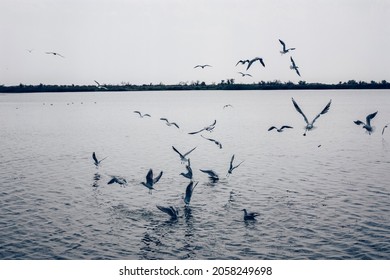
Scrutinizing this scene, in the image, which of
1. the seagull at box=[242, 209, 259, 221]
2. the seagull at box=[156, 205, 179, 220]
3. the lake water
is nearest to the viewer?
the lake water

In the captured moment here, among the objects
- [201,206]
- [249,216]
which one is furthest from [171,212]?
[249,216]

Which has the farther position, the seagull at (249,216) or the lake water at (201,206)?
the seagull at (249,216)

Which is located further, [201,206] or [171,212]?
[201,206]

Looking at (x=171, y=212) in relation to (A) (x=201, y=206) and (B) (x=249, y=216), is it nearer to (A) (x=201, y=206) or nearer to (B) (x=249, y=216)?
(A) (x=201, y=206)

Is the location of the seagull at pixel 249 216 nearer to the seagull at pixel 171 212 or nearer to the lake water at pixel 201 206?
the lake water at pixel 201 206

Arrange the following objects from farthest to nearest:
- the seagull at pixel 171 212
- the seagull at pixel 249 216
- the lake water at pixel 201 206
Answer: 1. the seagull at pixel 249 216
2. the seagull at pixel 171 212
3. the lake water at pixel 201 206

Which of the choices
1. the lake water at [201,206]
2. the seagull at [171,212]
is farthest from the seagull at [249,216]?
the seagull at [171,212]

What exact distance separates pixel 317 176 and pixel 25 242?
44.7 ft

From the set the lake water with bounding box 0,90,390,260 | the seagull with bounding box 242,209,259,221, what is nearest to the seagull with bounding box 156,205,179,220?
the lake water with bounding box 0,90,390,260

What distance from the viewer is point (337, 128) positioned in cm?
4500

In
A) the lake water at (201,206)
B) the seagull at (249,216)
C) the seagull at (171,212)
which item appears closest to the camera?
the lake water at (201,206)

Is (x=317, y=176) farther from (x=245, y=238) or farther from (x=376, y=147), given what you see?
(x=376, y=147)

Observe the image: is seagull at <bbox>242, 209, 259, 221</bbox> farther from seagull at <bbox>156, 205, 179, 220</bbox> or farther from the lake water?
seagull at <bbox>156, 205, 179, 220</bbox>
